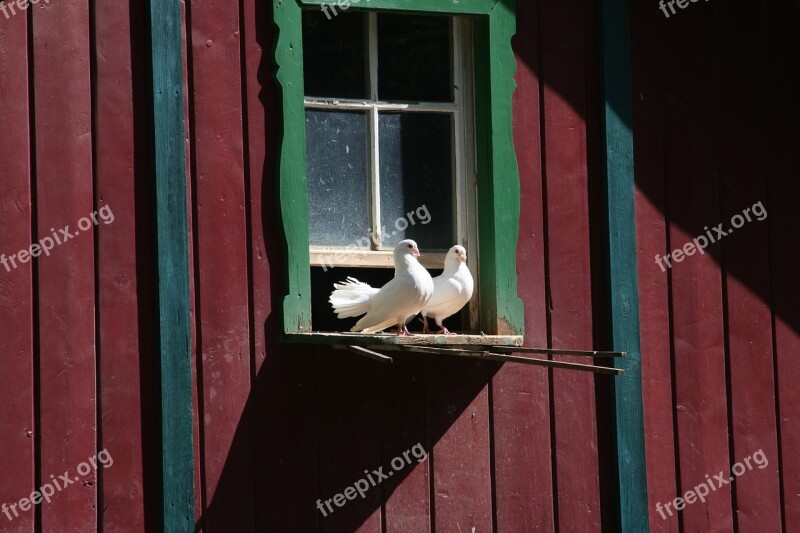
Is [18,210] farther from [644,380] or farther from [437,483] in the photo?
[644,380]

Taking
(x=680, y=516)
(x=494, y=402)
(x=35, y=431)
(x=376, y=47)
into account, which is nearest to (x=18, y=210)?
(x=35, y=431)

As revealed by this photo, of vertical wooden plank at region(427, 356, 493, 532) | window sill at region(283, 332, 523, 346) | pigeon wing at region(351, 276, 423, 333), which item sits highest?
pigeon wing at region(351, 276, 423, 333)

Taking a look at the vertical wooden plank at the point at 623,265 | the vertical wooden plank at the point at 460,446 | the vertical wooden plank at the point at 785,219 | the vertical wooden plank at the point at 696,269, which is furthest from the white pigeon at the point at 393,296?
the vertical wooden plank at the point at 785,219

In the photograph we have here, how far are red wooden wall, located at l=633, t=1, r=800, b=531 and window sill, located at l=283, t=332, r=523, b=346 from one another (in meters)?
0.82

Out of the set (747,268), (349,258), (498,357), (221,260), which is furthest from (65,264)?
(747,268)

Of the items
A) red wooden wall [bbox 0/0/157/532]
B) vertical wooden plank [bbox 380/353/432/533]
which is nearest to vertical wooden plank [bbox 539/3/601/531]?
vertical wooden plank [bbox 380/353/432/533]

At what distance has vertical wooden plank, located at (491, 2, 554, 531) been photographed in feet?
17.3

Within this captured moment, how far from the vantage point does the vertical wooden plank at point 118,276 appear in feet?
15.4

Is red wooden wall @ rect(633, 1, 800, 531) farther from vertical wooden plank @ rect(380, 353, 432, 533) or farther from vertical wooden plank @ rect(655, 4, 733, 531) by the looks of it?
vertical wooden plank @ rect(380, 353, 432, 533)

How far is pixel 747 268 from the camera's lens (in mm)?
5723

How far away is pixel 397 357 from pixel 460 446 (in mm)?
428

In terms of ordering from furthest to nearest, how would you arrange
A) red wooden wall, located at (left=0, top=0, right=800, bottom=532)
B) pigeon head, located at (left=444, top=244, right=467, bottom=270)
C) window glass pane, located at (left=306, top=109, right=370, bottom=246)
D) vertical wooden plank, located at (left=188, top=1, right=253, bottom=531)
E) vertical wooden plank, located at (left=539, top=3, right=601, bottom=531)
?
1. vertical wooden plank, located at (left=539, top=3, right=601, bottom=531)
2. window glass pane, located at (left=306, top=109, right=370, bottom=246)
3. pigeon head, located at (left=444, top=244, right=467, bottom=270)
4. vertical wooden plank, located at (left=188, top=1, right=253, bottom=531)
5. red wooden wall, located at (left=0, top=0, right=800, bottom=532)

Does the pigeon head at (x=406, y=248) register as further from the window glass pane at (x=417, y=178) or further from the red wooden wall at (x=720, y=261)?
the red wooden wall at (x=720, y=261)

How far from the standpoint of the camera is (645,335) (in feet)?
18.1
